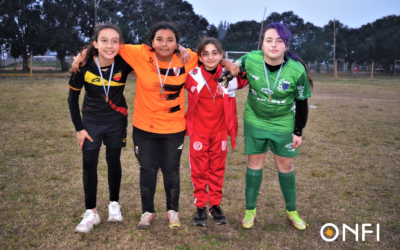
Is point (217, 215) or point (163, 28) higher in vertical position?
point (163, 28)

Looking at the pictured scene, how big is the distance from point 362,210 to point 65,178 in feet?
12.3

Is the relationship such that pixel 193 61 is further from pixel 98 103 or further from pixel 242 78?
pixel 98 103

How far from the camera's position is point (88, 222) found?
3.01m

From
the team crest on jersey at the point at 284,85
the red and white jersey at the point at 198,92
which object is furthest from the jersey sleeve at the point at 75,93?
the team crest on jersey at the point at 284,85

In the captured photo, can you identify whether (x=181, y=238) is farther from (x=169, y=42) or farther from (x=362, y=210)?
(x=362, y=210)

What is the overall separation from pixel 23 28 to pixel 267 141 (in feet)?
123

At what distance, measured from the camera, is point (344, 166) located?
16.5 ft

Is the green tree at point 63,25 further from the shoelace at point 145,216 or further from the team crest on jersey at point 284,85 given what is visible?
the team crest on jersey at point 284,85

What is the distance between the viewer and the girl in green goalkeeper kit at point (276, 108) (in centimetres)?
289

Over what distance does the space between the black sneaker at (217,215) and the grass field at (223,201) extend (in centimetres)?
6

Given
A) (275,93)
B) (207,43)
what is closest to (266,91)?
(275,93)

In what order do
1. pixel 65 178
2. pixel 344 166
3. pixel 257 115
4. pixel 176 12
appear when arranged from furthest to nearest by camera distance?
pixel 176 12 < pixel 344 166 < pixel 65 178 < pixel 257 115

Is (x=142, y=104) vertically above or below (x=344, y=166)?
above

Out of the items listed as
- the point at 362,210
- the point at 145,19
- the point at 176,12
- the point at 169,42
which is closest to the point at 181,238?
the point at 169,42
